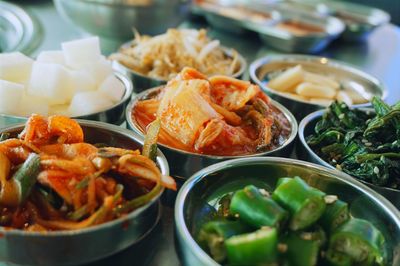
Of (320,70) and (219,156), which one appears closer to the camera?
(219,156)

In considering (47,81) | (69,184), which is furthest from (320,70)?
(69,184)

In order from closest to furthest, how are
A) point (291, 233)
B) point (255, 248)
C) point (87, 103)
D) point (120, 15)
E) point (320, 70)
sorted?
point (255, 248) → point (291, 233) → point (87, 103) → point (120, 15) → point (320, 70)

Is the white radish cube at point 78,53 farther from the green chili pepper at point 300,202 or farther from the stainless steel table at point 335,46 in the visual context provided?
the green chili pepper at point 300,202

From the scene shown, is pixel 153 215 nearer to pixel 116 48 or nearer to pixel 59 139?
pixel 59 139

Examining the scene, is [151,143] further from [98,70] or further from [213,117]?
[98,70]

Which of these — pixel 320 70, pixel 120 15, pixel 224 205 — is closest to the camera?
pixel 224 205

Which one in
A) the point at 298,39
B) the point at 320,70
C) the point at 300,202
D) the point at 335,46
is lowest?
the point at 335,46

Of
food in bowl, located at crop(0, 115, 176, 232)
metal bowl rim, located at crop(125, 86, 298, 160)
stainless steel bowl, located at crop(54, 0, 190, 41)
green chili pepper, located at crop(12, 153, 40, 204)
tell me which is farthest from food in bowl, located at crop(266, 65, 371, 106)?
green chili pepper, located at crop(12, 153, 40, 204)
